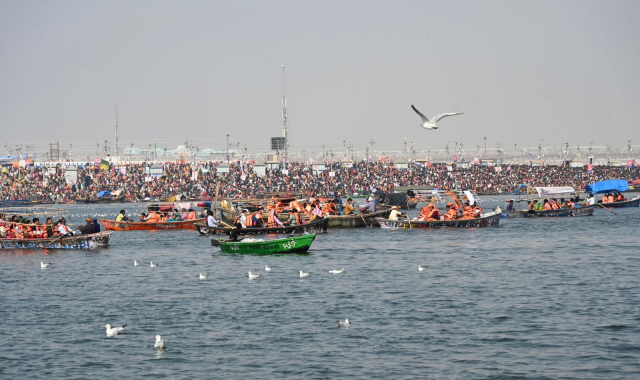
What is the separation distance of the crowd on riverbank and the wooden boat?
250 feet

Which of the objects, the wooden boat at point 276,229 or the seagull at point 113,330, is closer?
the seagull at point 113,330

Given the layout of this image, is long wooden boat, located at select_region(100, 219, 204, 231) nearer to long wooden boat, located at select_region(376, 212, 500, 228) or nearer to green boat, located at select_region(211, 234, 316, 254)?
long wooden boat, located at select_region(376, 212, 500, 228)

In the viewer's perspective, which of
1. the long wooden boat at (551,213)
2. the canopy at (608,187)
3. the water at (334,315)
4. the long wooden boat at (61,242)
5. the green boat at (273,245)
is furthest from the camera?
the canopy at (608,187)

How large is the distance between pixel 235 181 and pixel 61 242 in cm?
10326

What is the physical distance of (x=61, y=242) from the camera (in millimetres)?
45719

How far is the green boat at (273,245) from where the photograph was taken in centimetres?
3947

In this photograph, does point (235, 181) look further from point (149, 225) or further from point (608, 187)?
point (149, 225)

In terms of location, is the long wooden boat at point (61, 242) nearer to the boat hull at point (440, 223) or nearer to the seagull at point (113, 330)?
the boat hull at point (440, 223)

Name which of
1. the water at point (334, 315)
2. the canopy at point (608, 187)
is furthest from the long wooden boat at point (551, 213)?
the canopy at point (608, 187)

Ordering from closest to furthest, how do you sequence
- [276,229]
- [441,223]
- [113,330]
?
[113,330] < [276,229] < [441,223]

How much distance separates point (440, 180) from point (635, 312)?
137 m

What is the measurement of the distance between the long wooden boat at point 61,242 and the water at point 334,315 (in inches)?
78.9

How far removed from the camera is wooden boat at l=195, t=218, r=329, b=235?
48.3 m

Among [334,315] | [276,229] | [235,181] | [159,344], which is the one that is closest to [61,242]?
[276,229]
